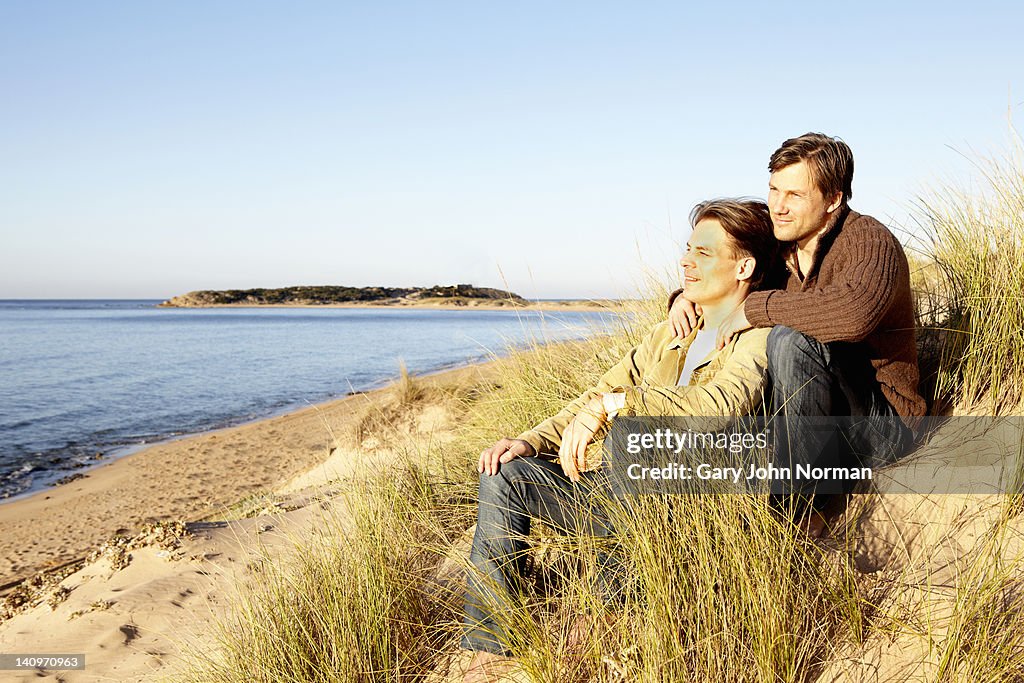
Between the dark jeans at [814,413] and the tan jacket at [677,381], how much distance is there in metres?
0.08

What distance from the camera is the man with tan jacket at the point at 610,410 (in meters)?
2.43

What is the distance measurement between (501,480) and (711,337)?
104 cm

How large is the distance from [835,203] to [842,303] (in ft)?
2.17

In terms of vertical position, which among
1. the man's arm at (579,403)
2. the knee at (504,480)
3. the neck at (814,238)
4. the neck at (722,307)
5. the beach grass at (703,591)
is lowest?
the beach grass at (703,591)

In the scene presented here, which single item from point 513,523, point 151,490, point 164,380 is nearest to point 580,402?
point 513,523

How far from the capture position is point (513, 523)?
263 cm

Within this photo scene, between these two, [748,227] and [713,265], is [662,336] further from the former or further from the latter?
[748,227]

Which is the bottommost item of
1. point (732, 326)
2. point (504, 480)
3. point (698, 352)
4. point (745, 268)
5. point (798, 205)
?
point (504, 480)

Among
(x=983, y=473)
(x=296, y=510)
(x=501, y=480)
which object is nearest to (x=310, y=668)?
(x=501, y=480)

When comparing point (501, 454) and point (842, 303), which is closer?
point (842, 303)

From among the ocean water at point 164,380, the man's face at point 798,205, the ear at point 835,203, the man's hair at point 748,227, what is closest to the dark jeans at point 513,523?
the man's hair at point 748,227

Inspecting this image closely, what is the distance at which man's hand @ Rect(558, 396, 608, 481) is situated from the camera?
2570 mm

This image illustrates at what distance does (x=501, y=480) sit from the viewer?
2.69m

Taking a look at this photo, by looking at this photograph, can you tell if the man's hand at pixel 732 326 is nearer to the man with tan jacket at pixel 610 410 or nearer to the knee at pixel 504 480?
the man with tan jacket at pixel 610 410
